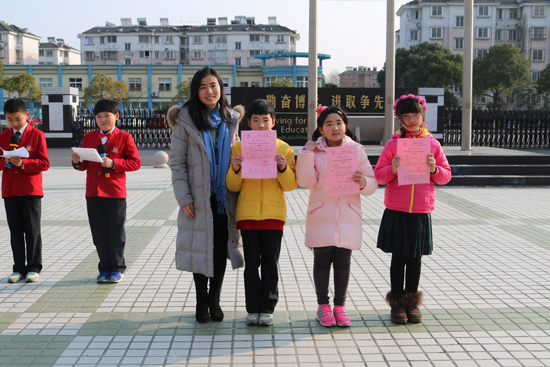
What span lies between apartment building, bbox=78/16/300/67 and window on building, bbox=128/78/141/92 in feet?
43.3

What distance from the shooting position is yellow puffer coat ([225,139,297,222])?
11.2 ft

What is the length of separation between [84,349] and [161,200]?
602 cm

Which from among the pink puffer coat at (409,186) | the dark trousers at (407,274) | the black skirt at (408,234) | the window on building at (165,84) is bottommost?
the dark trousers at (407,274)

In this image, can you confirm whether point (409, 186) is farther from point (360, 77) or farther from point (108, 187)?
point (360, 77)

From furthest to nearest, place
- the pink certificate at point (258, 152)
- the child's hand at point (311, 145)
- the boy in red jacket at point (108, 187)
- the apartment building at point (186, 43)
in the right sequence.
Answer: the apartment building at point (186, 43)
the boy in red jacket at point (108, 187)
the child's hand at point (311, 145)
the pink certificate at point (258, 152)

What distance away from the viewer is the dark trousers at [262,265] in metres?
3.49

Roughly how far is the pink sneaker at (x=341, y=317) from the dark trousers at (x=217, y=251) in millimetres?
844

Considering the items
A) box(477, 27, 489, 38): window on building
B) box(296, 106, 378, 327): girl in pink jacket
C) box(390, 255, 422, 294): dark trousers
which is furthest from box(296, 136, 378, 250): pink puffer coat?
box(477, 27, 489, 38): window on building

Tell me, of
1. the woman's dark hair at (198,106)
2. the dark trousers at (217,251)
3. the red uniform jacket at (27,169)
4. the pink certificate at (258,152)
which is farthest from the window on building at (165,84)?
the pink certificate at (258,152)

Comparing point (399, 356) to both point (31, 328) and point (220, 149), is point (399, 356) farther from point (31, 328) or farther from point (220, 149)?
point (31, 328)

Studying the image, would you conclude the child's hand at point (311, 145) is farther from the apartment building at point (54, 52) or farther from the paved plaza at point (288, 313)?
the apartment building at point (54, 52)

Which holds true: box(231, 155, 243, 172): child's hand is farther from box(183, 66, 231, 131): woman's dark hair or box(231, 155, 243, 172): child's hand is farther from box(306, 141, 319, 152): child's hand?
box(306, 141, 319, 152): child's hand

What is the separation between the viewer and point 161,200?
29.9 feet

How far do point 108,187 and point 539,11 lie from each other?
217 feet
